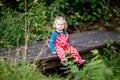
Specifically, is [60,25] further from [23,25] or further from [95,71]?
[95,71]

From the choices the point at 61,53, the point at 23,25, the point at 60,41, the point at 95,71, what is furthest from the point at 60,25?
the point at 95,71

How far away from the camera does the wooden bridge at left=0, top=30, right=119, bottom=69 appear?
6.70 metres

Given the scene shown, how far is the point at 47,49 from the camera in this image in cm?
763

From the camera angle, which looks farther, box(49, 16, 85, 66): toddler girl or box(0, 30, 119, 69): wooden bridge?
box(49, 16, 85, 66): toddler girl

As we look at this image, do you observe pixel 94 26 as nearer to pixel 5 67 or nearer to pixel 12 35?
pixel 12 35

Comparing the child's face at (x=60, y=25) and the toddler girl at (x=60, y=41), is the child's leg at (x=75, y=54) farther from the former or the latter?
the child's face at (x=60, y=25)

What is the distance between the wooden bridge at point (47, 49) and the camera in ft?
22.0

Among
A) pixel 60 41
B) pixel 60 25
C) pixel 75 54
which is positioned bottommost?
pixel 75 54

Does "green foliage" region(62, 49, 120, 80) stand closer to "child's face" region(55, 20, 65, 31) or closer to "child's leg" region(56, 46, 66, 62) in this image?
"child's leg" region(56, 46, 66, 62)

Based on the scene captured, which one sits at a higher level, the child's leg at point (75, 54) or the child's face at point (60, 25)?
the child's face at point (60, 25)

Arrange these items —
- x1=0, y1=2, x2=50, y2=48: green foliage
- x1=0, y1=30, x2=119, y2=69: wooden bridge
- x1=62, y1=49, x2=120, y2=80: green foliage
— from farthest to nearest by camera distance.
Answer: x1=0, y1=2, x2=50, y2=48: green foliage < x1=0, y1=30, x2=119, y2=69: wooden bridge < x1=62, y1=49, x2=120, y2=80: green foliage

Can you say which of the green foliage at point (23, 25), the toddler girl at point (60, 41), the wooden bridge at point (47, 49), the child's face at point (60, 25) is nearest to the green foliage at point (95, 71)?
the wooden bridge at point (47, 49)

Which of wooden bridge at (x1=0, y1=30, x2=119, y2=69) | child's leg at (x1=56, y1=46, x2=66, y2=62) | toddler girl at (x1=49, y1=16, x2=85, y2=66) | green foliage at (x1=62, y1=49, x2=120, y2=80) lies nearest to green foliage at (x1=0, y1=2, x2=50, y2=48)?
wooden bridge at (x1=0, y1=30, x2=119, y2=69)

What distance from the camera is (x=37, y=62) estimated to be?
645 centimetres
